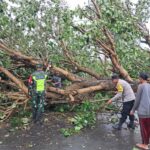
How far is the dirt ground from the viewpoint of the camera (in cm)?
711

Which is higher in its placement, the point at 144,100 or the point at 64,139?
the point at 144,100

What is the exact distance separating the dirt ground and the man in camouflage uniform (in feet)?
1.09

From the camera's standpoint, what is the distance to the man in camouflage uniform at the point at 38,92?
887 cm

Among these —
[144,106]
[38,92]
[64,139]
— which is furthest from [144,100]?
[38,92]

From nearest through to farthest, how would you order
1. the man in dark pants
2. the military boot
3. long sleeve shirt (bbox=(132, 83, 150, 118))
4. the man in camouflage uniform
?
long sleeve shirt (bbox=(132, 83, 150, 118))
the man in dark pants
the military boot
the man in camouflage uniform

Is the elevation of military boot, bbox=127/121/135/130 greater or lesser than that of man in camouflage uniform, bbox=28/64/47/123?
lesser

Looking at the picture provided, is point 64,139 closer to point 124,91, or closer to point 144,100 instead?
point 124,91

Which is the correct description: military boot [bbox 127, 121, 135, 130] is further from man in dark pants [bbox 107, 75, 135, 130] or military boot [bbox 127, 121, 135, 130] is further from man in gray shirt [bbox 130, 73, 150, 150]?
man in gray shirt [bbox 130, 73, 150, 150]

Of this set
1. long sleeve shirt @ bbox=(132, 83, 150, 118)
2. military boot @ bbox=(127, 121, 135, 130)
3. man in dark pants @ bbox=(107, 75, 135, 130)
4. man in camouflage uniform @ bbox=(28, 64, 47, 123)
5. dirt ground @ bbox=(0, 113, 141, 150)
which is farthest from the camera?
man in camouflage uniform @ bbox=(28, 64, 47, 123)

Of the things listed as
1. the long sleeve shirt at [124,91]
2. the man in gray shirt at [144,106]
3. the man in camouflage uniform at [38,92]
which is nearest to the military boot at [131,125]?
the long sleeve shirt at [124,91]

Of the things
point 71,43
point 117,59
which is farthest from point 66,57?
point 117,59

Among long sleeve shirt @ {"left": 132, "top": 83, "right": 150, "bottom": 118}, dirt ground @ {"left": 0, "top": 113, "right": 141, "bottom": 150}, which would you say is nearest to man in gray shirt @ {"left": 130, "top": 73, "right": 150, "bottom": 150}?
long sleeve shirt @ {"left": 132, "top": 83, "right": 150, "bottom": 118}

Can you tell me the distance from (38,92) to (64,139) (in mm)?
1707

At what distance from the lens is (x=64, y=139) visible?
299 inches
